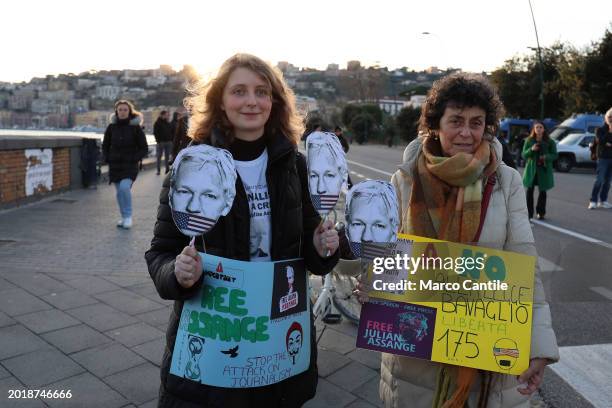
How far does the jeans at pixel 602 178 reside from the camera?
11250mm

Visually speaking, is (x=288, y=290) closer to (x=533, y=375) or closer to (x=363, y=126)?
(x=533, y=375)

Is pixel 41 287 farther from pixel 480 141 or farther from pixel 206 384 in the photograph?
pixel 480 141

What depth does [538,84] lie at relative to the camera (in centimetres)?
4016

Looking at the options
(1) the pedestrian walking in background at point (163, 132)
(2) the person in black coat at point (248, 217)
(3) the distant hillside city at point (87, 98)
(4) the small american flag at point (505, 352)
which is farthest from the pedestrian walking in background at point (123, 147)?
(1) the pedestrian walking in background at point (163, 132)

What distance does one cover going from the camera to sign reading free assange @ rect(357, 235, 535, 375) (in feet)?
6.81

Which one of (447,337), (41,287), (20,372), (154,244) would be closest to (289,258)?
(154,244)

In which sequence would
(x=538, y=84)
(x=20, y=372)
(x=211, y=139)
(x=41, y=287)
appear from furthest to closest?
(x=538, y=84), (x=41, y=287), (x=20, y=372), (x=211, y=139)

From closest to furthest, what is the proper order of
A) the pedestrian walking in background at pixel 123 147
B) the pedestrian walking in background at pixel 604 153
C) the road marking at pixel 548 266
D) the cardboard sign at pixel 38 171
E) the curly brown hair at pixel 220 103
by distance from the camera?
the curly brown hair at pixel 220 103
the road marking at pixel 548 266
the pedestrian walking in background at pixel 123 147
the cardboard sign at pixel 38 171
the pedestrian walking in background at pixel 604 153

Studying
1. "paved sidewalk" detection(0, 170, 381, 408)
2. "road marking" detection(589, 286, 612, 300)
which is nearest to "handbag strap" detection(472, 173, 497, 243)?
"paved sidewalk" detection(0, 170, 381, 408)

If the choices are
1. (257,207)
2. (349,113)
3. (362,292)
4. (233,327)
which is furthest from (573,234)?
(349,113)

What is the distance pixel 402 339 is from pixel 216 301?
2.53ft

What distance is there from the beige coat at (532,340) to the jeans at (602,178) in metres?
10.5

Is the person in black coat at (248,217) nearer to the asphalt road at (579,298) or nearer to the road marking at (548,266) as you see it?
the asphalt road at (579,298)

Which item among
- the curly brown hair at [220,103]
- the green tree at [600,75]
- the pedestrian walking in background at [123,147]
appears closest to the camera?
the curly brown hair at [220,103]
